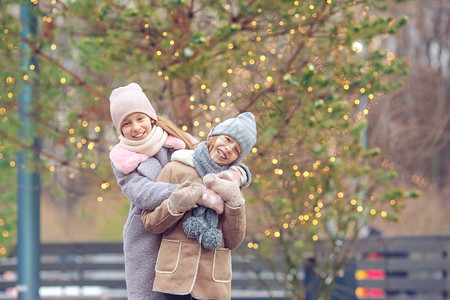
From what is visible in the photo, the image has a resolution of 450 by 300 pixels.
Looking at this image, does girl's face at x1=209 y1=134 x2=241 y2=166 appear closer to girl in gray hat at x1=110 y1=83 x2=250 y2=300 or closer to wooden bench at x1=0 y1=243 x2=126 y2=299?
girl in gray hat at x1=110 y1=83 x2=250 y2=300

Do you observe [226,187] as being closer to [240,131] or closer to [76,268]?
[240,131]

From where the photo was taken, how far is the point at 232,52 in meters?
6.45

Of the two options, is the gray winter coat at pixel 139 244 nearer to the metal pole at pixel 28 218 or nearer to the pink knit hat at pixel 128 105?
the pink knit hat at pixel 128 105

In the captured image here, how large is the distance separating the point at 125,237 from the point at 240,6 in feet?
9.03

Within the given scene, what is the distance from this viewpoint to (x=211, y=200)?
12.5 ft

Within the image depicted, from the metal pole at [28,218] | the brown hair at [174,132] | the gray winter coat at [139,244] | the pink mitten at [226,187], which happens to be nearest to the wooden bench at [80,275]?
the metal pole at [28,218]

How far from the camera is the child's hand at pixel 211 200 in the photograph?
3.82m

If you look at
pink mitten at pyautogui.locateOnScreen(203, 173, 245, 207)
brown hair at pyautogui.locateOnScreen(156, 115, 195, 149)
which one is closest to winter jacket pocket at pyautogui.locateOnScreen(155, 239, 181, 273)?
pink mitten at pyautogui.locateOnScreen(203, 173, 245, 207)

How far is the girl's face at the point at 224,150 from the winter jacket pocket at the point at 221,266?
0.40m

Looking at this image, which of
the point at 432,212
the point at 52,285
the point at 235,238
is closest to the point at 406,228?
the point at 432,212

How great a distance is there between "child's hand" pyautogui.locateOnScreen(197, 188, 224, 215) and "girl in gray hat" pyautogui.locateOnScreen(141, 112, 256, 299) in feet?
0.08

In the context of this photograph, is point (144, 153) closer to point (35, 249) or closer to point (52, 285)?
point (35, 249)

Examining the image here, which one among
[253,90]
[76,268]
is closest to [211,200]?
[253,90]

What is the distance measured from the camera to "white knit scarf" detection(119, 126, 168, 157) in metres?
4.02
